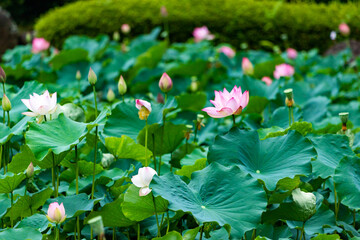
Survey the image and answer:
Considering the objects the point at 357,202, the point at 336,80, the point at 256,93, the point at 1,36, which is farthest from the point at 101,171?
the point at 1,36

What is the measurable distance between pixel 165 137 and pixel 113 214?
15.8 inches

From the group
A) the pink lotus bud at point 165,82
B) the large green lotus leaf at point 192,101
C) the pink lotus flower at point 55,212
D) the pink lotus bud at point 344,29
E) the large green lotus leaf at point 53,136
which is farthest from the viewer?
the pink lotus bud at point 344,29

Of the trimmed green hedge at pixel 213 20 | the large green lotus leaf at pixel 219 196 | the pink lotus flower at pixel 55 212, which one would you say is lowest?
the trimmed green hedge at pixel 213 20

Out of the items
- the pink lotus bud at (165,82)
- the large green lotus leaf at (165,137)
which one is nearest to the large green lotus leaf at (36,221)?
the large green lotus leaf at (165,137)

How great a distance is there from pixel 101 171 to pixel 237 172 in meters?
0.41

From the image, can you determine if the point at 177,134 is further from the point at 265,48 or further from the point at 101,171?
the point at 265,48

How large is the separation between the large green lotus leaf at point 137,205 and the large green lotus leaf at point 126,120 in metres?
0.44

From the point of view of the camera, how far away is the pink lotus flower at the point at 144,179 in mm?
934

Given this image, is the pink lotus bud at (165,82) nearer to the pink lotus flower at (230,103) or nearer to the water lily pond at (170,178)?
the water lily pond at (170,178)

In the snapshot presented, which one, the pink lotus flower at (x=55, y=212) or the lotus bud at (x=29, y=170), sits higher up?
the pink lotus flower at (x=55, y=212)

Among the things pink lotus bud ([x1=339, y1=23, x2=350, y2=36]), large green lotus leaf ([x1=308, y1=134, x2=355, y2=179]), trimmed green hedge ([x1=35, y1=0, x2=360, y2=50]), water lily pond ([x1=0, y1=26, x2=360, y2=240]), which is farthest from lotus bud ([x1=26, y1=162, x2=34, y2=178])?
trimmed green hedge ([x1=35, y1=0, x2=360, y2=50])

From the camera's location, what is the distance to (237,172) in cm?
100

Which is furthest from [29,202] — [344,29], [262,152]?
[344,29]

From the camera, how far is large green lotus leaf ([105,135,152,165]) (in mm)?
1254
